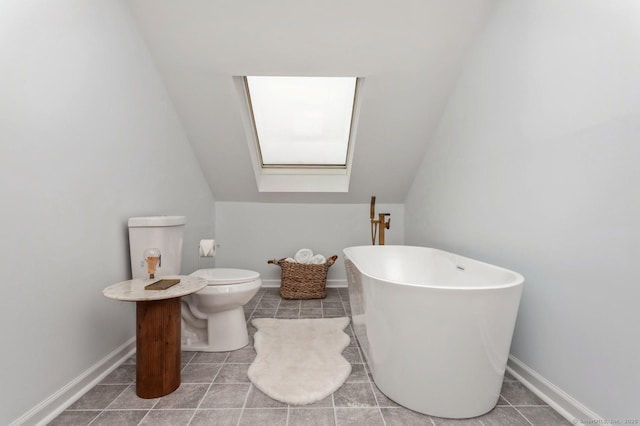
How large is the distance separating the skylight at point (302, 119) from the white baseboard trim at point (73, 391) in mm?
2178

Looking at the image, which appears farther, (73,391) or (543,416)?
(73,391)

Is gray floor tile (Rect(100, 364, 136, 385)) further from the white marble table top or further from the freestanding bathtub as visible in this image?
the freestanding bathtub

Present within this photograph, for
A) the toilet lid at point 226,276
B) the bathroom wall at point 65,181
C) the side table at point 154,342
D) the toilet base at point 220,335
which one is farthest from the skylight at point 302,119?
the side table at point 154,342

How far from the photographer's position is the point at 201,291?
6.57 feet

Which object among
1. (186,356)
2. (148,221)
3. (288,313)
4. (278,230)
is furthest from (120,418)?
(278,230)

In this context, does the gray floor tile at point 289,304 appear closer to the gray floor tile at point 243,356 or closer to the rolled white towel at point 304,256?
the rolled white towel at point 304,256

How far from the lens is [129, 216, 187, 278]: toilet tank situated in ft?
6.51

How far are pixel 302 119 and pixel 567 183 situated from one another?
7.61 ft

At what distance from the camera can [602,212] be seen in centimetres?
130

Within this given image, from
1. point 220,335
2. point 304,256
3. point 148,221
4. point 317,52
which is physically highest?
point 317,52

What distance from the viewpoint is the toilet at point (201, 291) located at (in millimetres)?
1991

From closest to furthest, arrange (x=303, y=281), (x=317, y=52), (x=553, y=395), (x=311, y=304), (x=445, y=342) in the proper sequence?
(x=445, y=342) < (x=553, y=395) < (x=317, y=52) < (x=311, y=304) < (x=303, y=281)

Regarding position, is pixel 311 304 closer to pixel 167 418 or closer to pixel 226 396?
pixel 226 396

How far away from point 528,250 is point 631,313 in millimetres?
571
